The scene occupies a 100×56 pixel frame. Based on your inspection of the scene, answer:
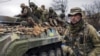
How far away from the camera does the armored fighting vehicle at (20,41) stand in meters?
9.87

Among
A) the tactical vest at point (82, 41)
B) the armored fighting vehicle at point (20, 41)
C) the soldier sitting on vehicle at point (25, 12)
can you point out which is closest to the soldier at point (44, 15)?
the armored fighting vehicle at point (20, 41)

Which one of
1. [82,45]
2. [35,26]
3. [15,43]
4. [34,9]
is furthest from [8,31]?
[82,45]

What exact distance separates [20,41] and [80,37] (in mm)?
5647

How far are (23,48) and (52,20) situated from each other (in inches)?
220

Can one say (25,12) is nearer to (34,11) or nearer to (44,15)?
(34,11)

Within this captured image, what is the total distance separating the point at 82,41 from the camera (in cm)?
511

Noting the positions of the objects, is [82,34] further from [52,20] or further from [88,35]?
[52,20]

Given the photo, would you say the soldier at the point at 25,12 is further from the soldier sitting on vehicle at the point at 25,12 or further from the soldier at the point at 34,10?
the soldier at the point at 34,10

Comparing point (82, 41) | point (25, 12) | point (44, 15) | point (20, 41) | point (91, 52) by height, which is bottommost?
point (44, 15)

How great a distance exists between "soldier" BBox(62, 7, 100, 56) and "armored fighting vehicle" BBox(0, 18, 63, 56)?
15.2 ft

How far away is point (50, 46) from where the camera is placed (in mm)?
14852

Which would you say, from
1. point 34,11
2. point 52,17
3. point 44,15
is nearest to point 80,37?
point 34,11

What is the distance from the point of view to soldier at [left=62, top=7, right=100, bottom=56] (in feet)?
16.5

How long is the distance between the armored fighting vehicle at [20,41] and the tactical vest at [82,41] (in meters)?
4.63
